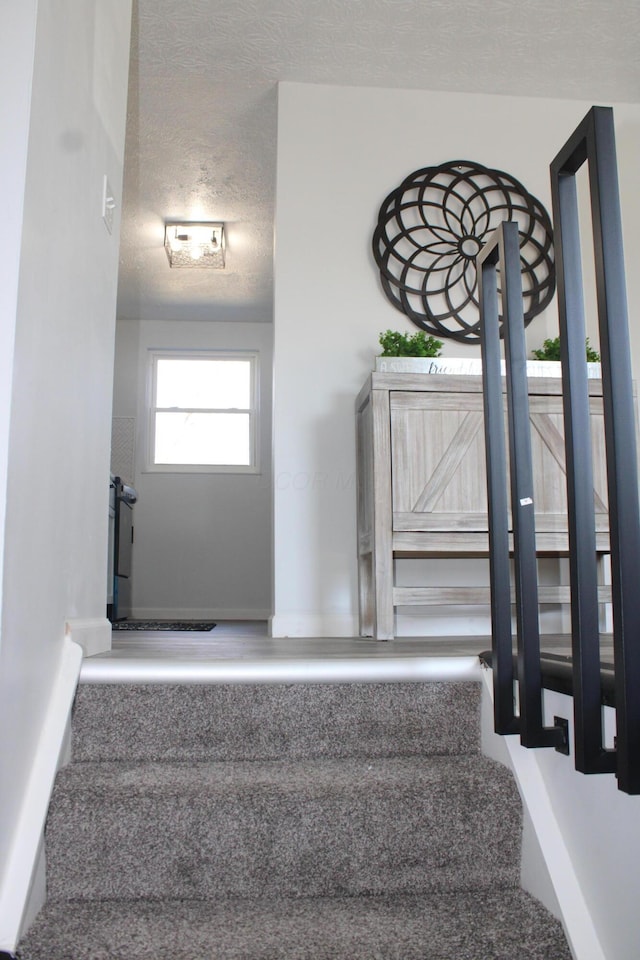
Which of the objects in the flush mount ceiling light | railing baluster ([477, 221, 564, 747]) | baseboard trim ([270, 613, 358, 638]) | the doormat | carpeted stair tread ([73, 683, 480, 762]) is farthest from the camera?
the flush mount ceiling light

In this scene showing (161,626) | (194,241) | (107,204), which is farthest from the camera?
(194,241)

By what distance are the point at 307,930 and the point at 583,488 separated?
0.76 m

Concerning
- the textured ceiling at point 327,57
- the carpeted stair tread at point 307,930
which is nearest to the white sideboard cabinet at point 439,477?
the carpeted stair tread at point 307,930

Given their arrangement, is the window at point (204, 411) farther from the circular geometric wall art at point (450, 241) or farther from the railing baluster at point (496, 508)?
the railing baluster at point (496, 508)

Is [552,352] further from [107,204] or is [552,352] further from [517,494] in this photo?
[517,494]

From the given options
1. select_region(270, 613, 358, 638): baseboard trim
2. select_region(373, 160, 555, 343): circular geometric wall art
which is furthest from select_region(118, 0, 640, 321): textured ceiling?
select_region(270, 613, 358, 638): baseboard trim

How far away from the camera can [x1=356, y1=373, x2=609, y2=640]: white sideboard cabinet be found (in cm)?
270

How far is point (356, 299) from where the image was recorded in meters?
3.32

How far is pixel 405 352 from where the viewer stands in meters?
3.10

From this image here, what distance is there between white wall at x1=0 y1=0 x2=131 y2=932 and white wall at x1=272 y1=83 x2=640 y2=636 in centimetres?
120

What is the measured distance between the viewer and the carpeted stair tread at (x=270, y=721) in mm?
1534

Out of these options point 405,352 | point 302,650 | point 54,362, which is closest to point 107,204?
point 54,362

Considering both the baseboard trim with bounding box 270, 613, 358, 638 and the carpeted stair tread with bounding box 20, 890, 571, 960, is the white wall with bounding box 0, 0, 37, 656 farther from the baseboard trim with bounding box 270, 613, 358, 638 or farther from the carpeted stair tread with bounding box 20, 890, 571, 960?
the baseboard trim with bounding box 270, 613, 358, 638

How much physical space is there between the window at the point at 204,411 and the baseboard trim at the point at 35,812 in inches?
197
